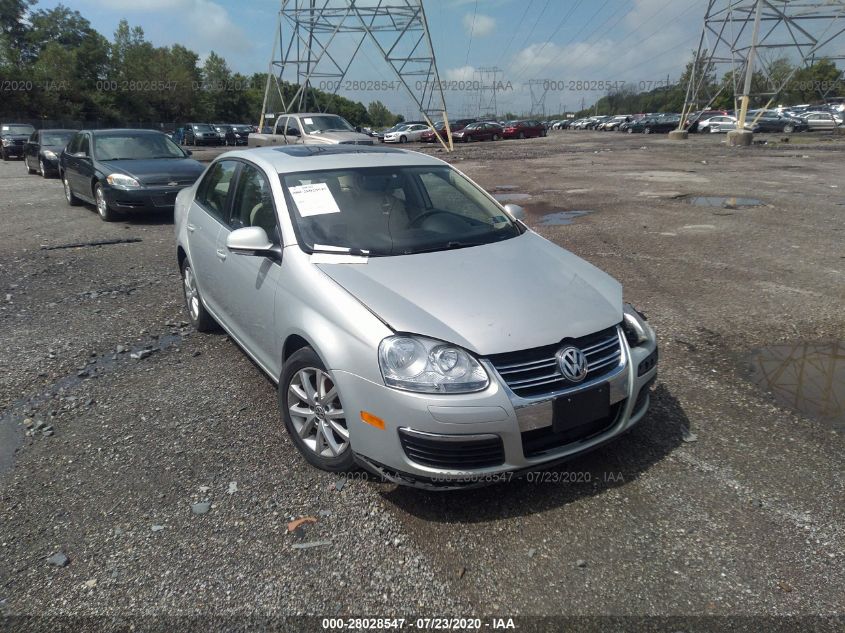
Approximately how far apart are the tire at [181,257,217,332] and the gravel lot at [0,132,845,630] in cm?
15

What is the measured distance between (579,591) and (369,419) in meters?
1.17

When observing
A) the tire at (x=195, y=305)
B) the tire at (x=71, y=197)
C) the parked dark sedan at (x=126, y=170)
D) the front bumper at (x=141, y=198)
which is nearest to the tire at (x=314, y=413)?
the tire at (x=195, y=305)

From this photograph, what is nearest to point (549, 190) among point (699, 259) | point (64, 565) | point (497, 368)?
point (699, 259)

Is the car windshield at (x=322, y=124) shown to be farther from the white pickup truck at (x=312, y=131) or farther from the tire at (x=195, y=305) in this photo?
the tire at (x=195, y=305)

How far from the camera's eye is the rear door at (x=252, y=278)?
3734 millimetres

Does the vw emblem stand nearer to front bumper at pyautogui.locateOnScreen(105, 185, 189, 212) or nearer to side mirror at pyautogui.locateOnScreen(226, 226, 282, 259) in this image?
side mirror at pyautogui.locateOnScreen(226, 226, 282, 259)

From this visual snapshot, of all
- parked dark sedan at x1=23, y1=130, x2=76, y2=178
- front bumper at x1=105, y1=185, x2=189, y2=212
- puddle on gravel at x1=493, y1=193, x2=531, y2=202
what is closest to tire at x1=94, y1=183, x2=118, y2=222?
front bumper at x1=105, y1=185, x2=189, y2=212

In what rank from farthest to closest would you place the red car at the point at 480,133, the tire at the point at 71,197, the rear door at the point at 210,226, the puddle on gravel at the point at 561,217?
the red car at the point at 480,133
the tire at the point at 71,197
the puddle on gravel at the point at 561,217
the rear door at the point at 210,226

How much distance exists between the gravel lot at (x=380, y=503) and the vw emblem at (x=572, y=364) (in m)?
0.66

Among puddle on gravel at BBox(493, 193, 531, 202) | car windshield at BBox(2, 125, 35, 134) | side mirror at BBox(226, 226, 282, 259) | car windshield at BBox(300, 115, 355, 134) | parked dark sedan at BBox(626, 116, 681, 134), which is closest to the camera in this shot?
side mirror at BBox(226, 226, 282, 259)

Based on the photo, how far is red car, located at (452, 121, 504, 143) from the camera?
4306 cm

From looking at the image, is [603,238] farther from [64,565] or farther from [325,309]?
[64,565]

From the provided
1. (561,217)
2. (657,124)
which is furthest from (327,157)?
(657,124)

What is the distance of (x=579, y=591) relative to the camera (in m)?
2.54
